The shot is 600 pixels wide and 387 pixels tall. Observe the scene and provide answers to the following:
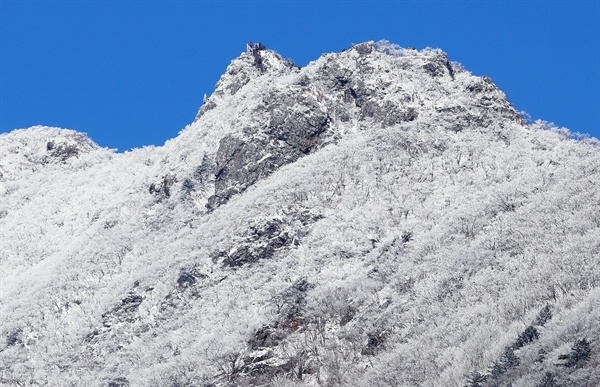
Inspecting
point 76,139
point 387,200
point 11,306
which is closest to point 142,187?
point 11,306

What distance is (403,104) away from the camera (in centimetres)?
12088

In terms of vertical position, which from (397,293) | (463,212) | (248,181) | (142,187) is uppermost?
(142,187)

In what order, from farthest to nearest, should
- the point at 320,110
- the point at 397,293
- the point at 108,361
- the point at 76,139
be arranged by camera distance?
the point at 76,139 < the point at 320,110 < the point at 108,361 < the point at 397,293

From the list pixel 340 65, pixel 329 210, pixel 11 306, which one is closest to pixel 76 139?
pixel 340 65

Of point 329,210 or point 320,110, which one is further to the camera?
point 320,110

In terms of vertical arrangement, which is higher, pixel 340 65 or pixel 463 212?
pixel 340 65

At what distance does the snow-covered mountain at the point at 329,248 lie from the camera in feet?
228

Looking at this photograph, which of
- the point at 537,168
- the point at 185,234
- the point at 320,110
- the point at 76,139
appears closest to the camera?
the point at 537,168

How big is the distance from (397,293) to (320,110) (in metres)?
45.0

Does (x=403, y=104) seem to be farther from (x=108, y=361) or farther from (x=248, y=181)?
(x=108, y=361)

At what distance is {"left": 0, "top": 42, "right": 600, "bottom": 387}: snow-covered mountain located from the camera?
6956cm

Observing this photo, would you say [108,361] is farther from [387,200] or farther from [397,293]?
[387,200]

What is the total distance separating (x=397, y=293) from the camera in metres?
79.4

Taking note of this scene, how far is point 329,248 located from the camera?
304ft
